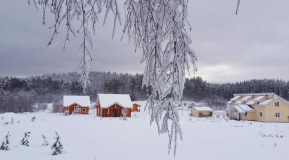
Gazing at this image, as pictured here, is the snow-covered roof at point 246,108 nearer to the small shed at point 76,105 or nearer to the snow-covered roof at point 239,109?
the snow-covered roof at point 239,109

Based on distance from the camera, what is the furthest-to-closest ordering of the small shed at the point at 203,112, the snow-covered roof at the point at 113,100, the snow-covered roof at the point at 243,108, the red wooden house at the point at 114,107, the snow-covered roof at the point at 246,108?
the small shed at the point at 203,112 < the snow-covered roof at the point at 246,108 < the snow-covered roof at the point at 243,108 < the snow-covered roof at the point at 113,100 < the red wooden house at the point at 114,107

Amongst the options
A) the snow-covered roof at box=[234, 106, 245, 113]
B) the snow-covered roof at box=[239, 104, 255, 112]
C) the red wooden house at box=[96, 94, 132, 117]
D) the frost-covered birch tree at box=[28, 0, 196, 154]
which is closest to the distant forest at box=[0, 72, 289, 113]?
the snow-covered roof at box=[239, 104, 255, 112]

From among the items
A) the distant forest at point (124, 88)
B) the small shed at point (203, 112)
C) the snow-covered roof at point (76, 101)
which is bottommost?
the small shed at point (203, 112)

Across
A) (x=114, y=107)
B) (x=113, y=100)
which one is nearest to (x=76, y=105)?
(x=113, y=100)

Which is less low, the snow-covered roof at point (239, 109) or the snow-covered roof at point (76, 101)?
the snow-covered roof at point (76, 101)

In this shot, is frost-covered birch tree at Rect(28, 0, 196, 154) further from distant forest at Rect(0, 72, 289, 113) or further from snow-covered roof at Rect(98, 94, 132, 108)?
distant forest at Rect(0, 72, 289, 113)

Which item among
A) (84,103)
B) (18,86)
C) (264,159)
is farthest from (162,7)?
(18,86)

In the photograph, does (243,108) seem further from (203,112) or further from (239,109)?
(203,112)

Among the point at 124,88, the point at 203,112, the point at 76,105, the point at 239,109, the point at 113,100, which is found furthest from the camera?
the point at 124,88

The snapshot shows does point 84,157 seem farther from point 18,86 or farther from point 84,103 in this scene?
point 18,86

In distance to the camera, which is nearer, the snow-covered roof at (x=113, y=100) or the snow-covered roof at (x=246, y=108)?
the snow-covered roof at (x=113, y=100)

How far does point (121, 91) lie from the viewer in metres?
109

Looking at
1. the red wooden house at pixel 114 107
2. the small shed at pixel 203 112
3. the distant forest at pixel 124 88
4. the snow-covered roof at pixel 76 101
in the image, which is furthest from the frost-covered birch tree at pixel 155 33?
the distant forest at pixel 124 88

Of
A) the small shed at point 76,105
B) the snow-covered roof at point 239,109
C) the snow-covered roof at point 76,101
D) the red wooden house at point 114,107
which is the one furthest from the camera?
the small shed at point 76,105
